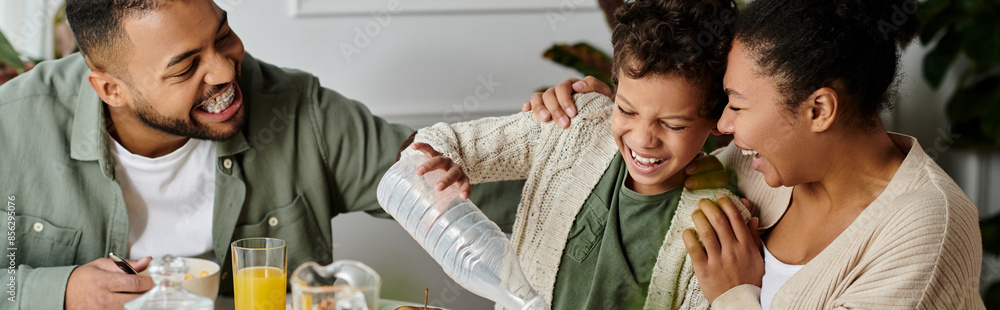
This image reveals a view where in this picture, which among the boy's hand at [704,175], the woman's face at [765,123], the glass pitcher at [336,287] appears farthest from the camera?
the boy's hand at [704,175]

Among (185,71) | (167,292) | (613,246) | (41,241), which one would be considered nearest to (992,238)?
(613,246)

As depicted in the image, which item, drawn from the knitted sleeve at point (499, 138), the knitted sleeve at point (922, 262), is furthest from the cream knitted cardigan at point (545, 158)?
the knitted sleeve at point (922, 262)

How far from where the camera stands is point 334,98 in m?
1.79

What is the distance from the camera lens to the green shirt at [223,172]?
1562 mm

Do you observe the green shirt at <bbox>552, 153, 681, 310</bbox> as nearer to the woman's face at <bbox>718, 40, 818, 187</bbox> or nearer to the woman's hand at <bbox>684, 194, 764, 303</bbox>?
the woman's hand at <bbox>684, 194, 764, 303</bbox>

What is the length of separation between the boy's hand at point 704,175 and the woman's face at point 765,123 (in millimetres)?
200

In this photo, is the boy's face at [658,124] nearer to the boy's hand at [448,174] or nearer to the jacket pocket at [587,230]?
the jacket pocket at [587,230]

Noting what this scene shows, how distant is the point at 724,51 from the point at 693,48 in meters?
0.05

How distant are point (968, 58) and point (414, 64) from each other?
5.63ft

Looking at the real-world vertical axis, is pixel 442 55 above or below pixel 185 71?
below

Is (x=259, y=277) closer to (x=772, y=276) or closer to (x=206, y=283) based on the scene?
(x=206, y=283)

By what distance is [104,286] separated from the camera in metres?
1.30

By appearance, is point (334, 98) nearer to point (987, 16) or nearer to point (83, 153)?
point (83, 153)

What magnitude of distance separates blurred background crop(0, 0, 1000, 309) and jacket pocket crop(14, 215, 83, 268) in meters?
0.83
